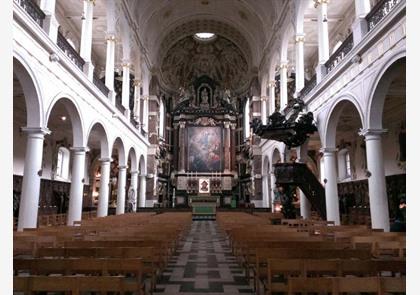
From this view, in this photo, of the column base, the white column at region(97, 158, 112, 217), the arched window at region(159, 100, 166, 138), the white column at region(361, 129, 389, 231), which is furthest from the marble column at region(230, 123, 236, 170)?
the white column at region(361, 129, 389, 231)

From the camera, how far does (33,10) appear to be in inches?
400

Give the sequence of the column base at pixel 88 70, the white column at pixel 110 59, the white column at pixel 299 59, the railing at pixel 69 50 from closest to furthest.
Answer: the railing at pixel 69 50 → the column base at pixel 88 70 → the white column at pixel 299 59 → the white column at pixel 110 59

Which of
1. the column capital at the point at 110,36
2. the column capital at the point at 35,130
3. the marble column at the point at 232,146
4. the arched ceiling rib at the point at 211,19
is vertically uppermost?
the arched ceiling rib at the point at 211,19

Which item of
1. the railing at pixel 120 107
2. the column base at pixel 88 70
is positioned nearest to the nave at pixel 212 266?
the column base at pixel 88 70

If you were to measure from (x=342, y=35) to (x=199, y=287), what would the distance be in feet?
66.7

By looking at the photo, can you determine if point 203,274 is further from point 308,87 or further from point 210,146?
point 210,146

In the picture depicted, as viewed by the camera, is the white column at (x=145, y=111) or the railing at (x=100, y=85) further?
→ the white column at (x=145, y=111)

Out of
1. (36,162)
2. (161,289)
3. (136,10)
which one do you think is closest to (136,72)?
(136,10)

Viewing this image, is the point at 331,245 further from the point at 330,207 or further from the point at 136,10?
the point at 136,10

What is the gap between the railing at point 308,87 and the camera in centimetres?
1526

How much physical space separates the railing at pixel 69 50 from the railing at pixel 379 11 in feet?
33.4

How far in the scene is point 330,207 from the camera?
13.2 metres

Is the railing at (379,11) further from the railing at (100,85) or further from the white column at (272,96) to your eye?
the white column at (272,96)

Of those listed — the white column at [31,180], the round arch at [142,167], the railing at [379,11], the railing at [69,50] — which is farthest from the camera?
the round arch at [142,167]
